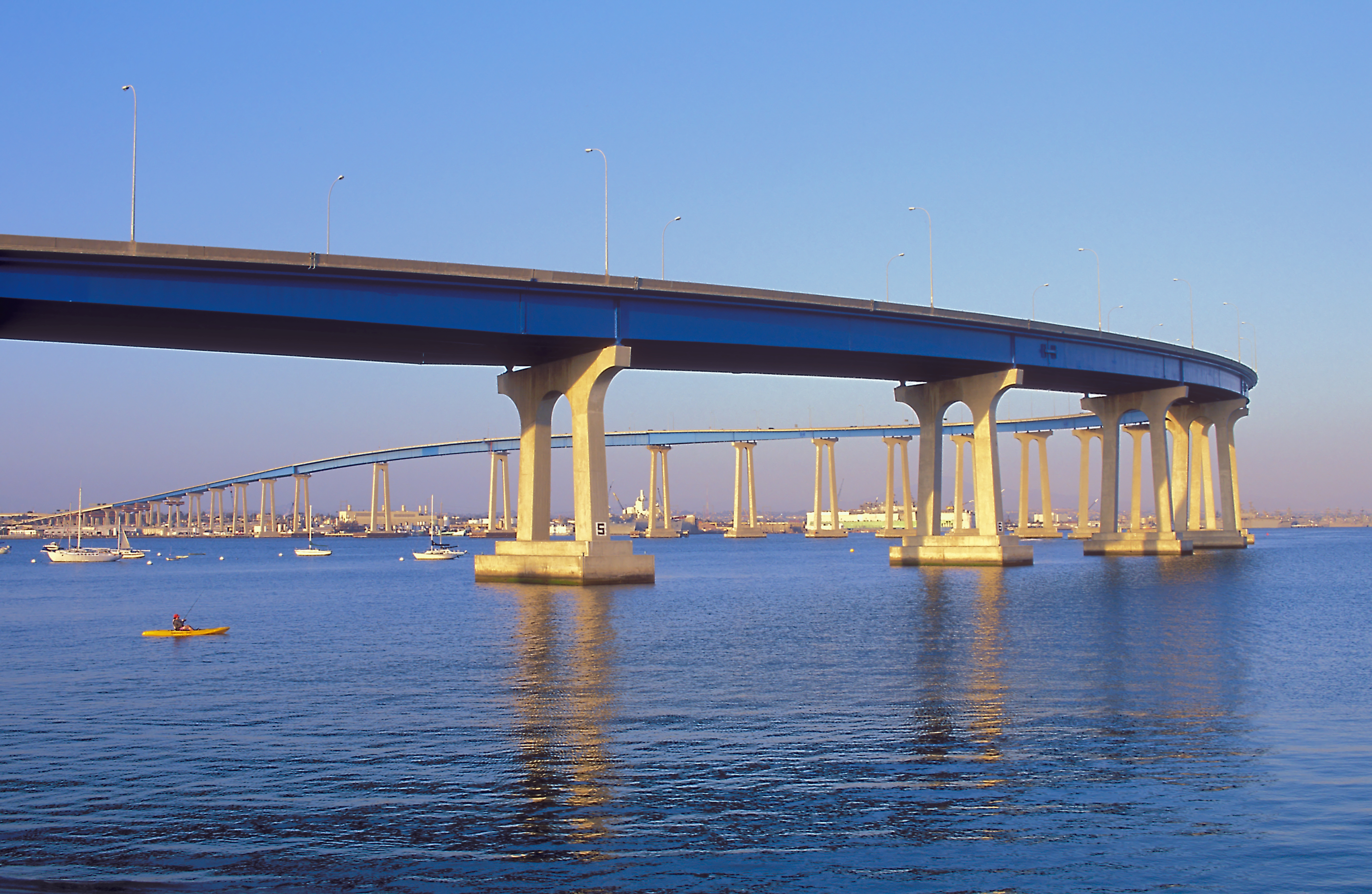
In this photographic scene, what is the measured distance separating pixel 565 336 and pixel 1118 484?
6472cm

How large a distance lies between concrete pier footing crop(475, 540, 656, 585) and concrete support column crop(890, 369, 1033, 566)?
2831 cm

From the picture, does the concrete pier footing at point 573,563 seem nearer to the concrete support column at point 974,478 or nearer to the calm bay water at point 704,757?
the calm bay water at point 704,757

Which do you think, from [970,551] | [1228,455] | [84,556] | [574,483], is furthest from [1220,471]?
[84,556]

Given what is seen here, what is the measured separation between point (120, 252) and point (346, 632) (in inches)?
702

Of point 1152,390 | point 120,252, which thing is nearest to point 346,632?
point 120,252

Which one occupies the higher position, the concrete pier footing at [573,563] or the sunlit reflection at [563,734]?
the concrete pier footing at [573,563]

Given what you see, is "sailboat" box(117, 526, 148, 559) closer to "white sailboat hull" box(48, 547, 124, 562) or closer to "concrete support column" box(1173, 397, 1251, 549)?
"white sailboat hull" box(48, 547, 124, 562)

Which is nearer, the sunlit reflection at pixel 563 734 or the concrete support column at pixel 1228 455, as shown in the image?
the sunlit reflection at pixel 563 734

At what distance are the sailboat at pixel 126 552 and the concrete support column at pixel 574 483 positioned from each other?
117984mm

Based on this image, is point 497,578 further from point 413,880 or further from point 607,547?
point 413,880

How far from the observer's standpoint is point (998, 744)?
20.9 m

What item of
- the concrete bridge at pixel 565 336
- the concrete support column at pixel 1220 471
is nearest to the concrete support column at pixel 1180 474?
the concrete support column at pixel 1220 471

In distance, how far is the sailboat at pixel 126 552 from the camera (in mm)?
171500

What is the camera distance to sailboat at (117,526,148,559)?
6752 inches
